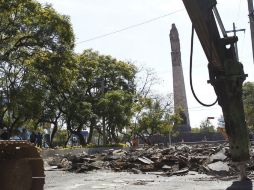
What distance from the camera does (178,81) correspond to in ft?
189

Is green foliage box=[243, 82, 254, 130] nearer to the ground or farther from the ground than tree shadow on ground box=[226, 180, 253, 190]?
farther from the ground

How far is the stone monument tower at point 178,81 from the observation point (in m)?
57.7

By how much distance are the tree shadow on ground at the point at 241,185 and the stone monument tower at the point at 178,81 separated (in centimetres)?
4721

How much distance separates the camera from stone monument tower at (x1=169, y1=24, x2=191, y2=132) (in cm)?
5772

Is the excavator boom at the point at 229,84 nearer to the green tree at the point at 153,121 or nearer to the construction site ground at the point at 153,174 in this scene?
the construction site ground at the point at 153,174

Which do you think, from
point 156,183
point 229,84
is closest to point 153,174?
point 156,183

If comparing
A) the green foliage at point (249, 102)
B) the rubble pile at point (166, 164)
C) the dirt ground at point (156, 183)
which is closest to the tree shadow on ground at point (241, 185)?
the dirt ground at point (156, 183)

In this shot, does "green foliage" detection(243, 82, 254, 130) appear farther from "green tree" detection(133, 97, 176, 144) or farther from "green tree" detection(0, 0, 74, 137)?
"green tree" detection(0, 0, 74, 137)

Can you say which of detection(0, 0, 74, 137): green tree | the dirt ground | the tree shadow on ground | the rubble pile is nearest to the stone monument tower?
detection(0, 0, 74, 137): green tree

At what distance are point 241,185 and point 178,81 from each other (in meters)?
48.0

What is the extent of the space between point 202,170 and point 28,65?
52.8 feet

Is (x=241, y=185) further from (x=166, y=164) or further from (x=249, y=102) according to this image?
(x=249, y=102)

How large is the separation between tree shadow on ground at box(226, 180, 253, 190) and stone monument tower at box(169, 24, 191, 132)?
4721 cm

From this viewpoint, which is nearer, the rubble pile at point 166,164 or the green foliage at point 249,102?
the rubble pile at point 166,164
